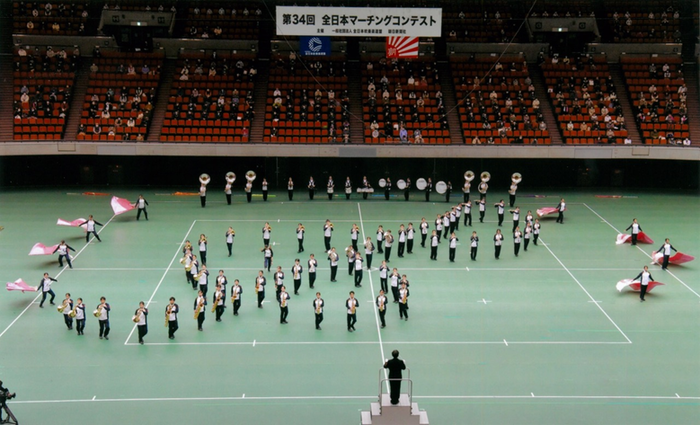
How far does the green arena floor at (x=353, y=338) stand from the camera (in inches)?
683

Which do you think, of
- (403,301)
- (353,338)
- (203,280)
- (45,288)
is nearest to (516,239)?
(403,301)

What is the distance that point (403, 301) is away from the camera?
71.6 ft

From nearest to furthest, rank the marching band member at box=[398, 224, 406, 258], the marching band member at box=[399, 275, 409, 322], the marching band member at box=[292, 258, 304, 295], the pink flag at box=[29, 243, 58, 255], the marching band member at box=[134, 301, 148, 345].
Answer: the marching band member at box=[134, 301, 148, 345]
the marching band member at box=[399, 275, 409, 322]
the marching band member at box=[292, 258, 304, 295]
the pink flag at box=[29, 243, 58, 255]
the marching band member at box=[398, 224, 406, 258]

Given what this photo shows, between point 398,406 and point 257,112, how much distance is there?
1075 inches

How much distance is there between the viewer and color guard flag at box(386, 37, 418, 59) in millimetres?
35281

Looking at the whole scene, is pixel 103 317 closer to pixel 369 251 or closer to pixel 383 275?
pixel 383 275

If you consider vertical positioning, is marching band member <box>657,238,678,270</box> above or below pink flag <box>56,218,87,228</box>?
below

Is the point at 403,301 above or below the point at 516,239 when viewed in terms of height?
below

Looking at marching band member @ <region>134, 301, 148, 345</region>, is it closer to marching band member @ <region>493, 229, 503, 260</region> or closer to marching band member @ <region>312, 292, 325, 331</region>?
marching band member @ <region>312, 292, 325, 331</region>

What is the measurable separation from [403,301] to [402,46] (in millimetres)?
16867

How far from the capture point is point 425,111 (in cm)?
3994

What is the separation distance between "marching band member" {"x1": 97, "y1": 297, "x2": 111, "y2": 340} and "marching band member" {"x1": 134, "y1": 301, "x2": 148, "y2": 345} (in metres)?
0.85

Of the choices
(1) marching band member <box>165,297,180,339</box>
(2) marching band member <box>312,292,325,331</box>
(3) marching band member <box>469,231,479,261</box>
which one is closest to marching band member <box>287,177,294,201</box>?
(3) marching band member <box>469,231,479,261</box>

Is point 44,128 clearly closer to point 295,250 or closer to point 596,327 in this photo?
point 295,250
